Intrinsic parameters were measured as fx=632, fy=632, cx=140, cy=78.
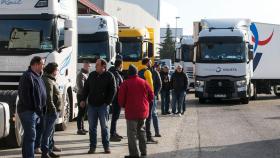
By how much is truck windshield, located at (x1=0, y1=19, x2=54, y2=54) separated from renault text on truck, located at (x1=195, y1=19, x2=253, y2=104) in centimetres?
1340

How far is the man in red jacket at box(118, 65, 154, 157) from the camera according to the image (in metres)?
11.2

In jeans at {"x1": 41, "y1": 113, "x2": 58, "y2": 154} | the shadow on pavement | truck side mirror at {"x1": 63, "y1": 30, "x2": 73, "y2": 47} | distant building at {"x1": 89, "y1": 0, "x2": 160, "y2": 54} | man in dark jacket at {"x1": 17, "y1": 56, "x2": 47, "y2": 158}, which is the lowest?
the shadow on pavement

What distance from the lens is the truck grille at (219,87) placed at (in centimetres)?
2691

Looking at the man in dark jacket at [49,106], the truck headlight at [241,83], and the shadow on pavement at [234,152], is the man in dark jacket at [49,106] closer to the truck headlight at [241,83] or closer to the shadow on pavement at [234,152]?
the shadow on pavement at [234,152]

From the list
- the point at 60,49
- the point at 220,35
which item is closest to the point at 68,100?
the point at 60,49

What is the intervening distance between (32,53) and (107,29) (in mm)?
8064

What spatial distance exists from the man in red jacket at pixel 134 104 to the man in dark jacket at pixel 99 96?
83 centimetres

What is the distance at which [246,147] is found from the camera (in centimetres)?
1326

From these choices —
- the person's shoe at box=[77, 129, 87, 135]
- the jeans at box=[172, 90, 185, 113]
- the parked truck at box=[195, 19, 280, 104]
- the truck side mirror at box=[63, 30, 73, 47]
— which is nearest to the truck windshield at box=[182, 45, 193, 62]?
the parked truck at box=[195, 19, 280, 104]

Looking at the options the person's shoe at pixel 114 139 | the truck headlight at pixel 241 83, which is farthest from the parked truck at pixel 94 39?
the person's shoe at pixel 114 139

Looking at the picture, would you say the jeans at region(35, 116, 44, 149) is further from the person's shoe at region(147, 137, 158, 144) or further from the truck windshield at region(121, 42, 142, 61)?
the truck windshield at region(121, 42, 142, 61)

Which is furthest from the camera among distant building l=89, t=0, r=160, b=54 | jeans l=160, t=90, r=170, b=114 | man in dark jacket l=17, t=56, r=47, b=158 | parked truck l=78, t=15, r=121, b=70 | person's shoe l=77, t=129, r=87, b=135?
distant building l=89, t=0, r=160, b=54

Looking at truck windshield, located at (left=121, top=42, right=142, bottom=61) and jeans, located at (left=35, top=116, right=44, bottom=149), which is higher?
truck windshield, located at (left=121, top=42, right=142, bottom=61)

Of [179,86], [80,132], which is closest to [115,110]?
[80,132]
